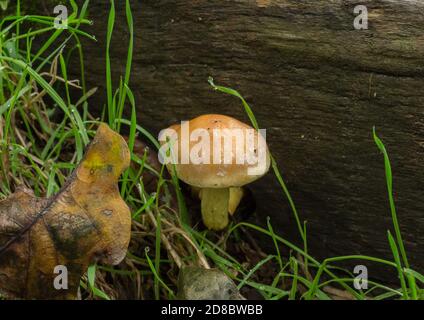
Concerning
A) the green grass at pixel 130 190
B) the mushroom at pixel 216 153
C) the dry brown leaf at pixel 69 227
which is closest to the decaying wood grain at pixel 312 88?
the green grass at pixel 130 190

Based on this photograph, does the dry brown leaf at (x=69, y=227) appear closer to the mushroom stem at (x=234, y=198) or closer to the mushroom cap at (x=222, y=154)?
the mushroom cap at (x=222, y=154)

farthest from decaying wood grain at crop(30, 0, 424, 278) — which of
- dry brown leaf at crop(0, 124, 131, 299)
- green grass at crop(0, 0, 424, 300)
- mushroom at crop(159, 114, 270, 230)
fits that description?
dry brown leaf at crop(0, 124, 131, 299)

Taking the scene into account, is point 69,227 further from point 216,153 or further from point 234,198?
point 234,198

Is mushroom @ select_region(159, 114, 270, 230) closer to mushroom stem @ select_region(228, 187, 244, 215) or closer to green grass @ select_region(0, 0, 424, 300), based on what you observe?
green grass @ select_region(0, 0, 424, 300)

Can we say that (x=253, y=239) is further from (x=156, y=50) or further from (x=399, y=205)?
(x=156, y=50)

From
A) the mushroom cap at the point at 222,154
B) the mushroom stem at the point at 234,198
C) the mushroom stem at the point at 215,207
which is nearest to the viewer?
the mushroom cap at the point at 222,154
